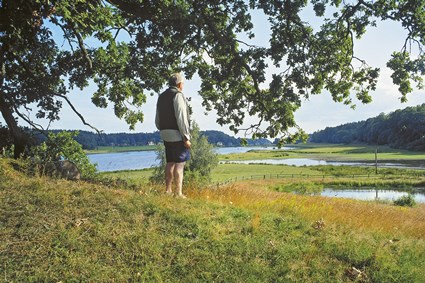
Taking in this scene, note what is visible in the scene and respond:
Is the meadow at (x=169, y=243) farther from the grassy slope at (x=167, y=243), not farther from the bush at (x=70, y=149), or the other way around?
the bush at (x=70, y=149)

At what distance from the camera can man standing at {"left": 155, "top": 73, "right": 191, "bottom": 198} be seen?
8.50 meters

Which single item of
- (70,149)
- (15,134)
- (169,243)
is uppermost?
(15,134)

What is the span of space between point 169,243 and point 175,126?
128 inches

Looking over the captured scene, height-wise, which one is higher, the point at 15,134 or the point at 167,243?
the point at 15,134

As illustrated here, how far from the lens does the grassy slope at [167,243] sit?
17.9 feet

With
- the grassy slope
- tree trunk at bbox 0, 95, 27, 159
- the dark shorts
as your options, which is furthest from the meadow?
tree trunk at bbox 0, 95, 27, 159

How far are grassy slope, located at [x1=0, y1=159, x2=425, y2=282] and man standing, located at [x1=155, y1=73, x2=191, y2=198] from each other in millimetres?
953

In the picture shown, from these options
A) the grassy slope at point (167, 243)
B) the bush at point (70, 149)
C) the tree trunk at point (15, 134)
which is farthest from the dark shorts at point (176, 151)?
the bush at point (70, 149)

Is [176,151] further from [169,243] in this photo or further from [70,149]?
[70,149]

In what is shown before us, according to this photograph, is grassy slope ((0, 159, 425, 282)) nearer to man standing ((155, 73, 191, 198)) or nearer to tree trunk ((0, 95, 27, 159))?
man standing ((155, 73, 191, 198))

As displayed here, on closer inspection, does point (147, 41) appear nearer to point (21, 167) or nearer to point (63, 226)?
point (21, 167)

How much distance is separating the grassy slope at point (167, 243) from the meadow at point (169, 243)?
16mm

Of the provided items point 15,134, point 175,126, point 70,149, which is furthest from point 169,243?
point 70,149

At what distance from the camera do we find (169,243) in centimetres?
614
